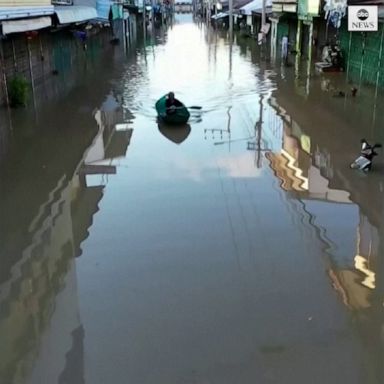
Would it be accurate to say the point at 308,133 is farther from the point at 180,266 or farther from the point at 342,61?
the point at 342,61

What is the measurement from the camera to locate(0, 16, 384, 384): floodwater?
664 centimetres

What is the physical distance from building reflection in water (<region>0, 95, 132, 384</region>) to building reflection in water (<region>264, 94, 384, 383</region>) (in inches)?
135

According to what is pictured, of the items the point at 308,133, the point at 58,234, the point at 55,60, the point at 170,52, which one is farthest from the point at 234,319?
the point at 170,52

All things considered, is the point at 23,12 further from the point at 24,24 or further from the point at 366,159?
the point at 366,159

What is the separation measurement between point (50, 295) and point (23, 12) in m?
13.5

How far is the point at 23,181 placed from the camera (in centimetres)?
1330

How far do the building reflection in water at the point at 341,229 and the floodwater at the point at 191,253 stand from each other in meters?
0.03

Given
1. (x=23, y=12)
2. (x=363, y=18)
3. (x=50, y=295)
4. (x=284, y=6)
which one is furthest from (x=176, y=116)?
(x=284, y=6)

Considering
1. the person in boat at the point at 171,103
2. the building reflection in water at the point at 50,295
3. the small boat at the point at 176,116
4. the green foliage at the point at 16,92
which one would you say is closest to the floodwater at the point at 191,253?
the building reflection in water at the point at 50,295

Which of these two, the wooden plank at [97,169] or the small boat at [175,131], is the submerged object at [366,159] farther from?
the wooden plank at [97,169]

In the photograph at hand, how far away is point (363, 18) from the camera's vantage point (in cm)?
1948

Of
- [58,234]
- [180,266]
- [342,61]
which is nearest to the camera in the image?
[180,266]

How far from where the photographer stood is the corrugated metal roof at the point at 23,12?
17.1 m

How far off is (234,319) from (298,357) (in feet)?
3.58
